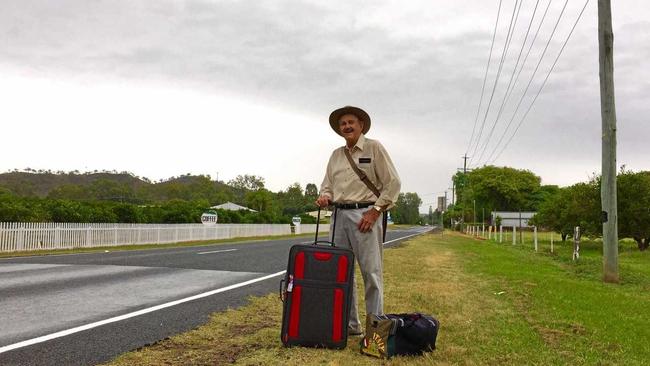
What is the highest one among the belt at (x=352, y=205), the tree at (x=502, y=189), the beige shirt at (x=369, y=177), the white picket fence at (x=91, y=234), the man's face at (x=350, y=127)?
the tree at (x=502, y=189)

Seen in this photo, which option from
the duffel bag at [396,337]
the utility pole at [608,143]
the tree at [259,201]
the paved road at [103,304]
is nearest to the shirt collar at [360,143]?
the duffel bag at [396,337]

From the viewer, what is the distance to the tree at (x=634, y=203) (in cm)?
2181

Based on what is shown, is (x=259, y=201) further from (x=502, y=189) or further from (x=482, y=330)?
(x=482, y=330)

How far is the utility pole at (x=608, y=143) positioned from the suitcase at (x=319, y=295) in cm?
878

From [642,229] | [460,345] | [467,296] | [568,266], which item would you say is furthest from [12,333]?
[642,229]

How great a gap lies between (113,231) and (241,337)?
777 inches

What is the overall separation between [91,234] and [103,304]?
645 inches

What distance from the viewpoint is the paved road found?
4.31 m

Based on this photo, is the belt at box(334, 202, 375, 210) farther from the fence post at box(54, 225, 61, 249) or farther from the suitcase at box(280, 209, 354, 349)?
the fence post at box(54, 225, 61, 249)

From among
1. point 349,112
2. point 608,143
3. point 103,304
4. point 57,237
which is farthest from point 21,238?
point 608,143

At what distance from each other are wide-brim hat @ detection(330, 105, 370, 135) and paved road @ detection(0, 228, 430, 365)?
2.52 metres

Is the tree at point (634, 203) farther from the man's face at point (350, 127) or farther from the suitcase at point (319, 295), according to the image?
the suitcase at point (319, 295)

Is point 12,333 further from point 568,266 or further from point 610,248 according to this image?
point 568,266

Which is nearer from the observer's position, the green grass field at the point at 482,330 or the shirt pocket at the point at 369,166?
the green grass field at the point at 482,330
